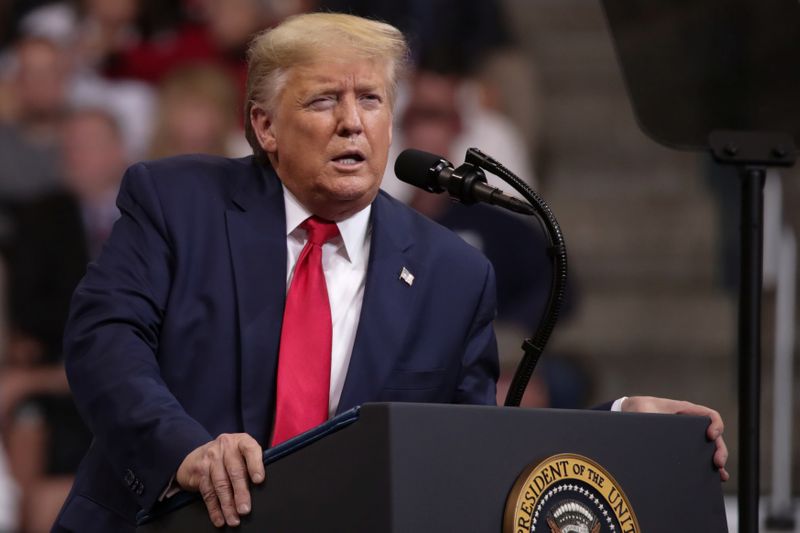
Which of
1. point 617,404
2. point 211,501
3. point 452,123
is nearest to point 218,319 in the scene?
point 211,501

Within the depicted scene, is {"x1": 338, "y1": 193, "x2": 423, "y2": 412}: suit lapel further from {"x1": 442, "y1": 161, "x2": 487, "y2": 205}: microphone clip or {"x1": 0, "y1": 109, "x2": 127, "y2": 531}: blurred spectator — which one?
{"x1": 0, "y1": 109, "x2": 127, "y2": 531}: blurred spectator

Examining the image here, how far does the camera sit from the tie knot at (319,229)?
202 cm

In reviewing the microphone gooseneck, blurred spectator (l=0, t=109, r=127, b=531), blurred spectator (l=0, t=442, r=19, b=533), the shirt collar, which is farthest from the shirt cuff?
blurred spectator (l=0, t=442, r=19, b=533)

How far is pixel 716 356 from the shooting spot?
4828mm

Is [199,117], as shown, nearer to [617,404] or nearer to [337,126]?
[337,126]

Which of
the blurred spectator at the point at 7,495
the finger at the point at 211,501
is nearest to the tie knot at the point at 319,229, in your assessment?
the finger at the point at 211,501

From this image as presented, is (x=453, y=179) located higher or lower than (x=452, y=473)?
higher

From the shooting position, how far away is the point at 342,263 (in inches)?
80.7

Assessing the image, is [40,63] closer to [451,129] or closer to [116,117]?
[116,117]

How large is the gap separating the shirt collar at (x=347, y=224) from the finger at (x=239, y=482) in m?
0.62

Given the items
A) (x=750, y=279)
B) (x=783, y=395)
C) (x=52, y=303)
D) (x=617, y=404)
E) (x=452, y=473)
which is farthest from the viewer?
(x=52, y=303)

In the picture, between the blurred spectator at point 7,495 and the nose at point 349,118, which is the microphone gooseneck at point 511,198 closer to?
the nose at point 349,118

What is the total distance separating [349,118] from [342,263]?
0.85 feet

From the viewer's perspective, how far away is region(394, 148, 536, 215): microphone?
1.68 meters
